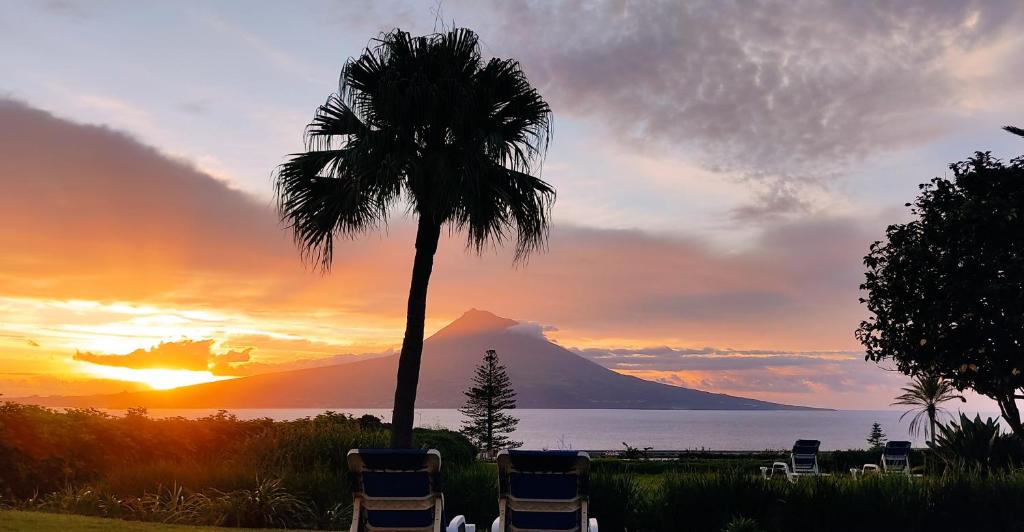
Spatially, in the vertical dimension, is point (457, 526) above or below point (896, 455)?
below

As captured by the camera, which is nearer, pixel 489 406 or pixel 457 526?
pixel 457 526

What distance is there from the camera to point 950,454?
12.7 metres

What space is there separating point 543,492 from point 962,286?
58.0 ft

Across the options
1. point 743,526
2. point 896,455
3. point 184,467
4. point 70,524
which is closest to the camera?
point 743,526

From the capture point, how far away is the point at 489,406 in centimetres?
6469

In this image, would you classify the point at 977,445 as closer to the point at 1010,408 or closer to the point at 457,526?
the point at 457,526

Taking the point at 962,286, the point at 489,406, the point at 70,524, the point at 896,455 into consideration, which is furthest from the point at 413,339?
the point at 489,406

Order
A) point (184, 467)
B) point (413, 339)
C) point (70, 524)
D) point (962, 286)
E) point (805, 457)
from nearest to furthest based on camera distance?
1. point (70, 524)
2. point (413, 339)
3. point (184, 467)
4. point (805, 457)
5. point (962, 286)

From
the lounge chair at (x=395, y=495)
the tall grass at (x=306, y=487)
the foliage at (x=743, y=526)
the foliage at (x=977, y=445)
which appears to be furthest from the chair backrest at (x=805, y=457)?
the lounge chair at (x=395, y=495)

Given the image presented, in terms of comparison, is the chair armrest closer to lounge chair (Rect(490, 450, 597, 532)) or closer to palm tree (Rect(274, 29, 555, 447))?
lounge chair (Rect(490, 450, 597, 532))

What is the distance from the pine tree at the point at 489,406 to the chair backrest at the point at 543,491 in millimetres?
56908

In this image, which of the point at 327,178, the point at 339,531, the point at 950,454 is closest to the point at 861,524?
the point at 950,454

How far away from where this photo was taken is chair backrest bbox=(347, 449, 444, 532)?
251 inches

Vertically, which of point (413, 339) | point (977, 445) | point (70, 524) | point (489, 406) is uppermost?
point (413, 339)
